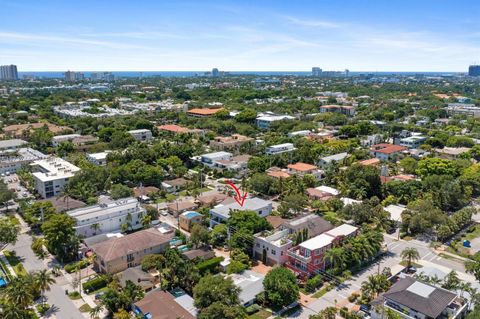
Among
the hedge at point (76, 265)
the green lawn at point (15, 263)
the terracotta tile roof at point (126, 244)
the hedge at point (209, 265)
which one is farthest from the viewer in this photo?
the hedge at point (76, 265)

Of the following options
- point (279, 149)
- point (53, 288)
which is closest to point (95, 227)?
point (53, 288)

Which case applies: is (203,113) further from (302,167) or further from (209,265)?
(209,265)

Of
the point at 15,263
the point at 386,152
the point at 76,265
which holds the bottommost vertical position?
the point at 15,263

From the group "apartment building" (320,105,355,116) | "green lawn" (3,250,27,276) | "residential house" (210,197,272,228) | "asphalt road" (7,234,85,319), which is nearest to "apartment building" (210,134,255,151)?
"residential house" (210,197,272,228)

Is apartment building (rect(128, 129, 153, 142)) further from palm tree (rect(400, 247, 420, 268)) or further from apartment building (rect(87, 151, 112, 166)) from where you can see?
palm tree (rect(400, 247, 420, 268))

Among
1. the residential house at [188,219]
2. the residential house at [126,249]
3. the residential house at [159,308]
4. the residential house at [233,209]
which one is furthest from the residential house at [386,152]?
the residential house at [159,308]

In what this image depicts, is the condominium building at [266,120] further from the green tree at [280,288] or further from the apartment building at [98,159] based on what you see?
the green tree at [280,288]

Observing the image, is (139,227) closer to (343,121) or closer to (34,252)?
(34,252)
